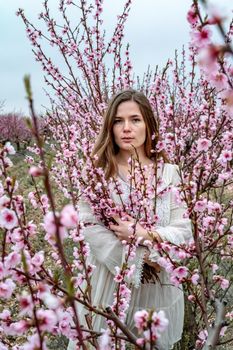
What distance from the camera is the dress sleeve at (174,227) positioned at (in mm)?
2355

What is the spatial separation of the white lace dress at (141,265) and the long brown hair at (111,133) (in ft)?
0.49

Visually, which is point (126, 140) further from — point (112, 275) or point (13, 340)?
point (13, 340)

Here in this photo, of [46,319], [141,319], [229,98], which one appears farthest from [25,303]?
[229,98]

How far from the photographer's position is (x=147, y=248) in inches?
94.9

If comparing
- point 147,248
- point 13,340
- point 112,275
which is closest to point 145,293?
point 112,275

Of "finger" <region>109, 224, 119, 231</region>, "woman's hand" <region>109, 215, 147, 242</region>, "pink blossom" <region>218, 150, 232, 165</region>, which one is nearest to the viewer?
"pink blossom" <region>218, 150, 232, 165</region>

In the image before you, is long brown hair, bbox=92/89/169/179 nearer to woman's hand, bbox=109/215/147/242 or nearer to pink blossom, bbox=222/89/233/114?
woman's hand, bbox=109/215/147/242

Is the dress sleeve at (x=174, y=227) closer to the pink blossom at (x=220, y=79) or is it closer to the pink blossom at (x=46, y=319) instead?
the pink blossom at (x=220, y=79)

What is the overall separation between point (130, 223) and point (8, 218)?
1180mm

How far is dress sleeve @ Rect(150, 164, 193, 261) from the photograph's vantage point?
2355 millimetres

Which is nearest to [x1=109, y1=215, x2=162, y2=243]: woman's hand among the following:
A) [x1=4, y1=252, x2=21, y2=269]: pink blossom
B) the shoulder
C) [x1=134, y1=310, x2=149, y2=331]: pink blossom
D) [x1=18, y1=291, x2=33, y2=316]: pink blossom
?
the shoulder

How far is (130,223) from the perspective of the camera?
239 cm

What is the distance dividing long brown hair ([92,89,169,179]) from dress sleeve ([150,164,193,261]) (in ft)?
0.66

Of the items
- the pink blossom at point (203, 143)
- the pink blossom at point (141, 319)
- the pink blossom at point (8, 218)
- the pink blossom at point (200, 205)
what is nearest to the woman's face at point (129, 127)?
the pink blossom at point (203, 143)
